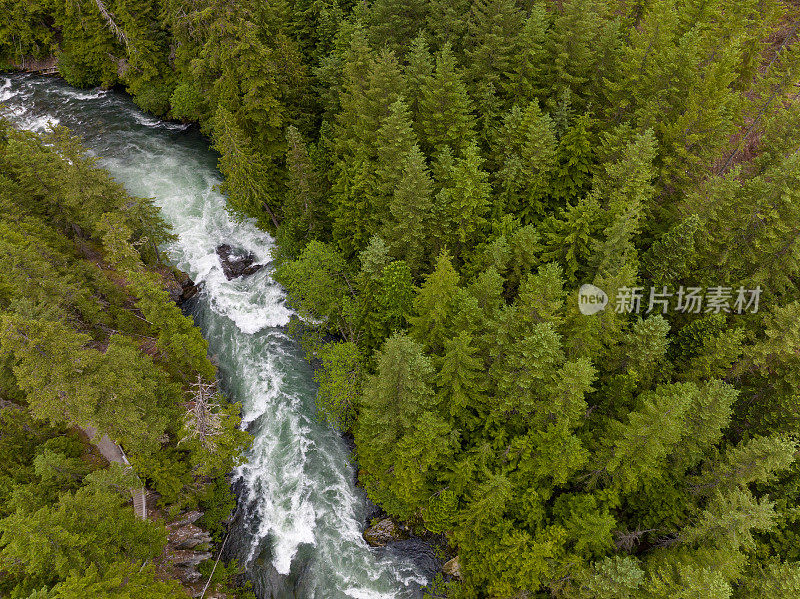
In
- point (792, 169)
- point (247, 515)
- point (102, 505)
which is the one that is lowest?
point (247, 515)

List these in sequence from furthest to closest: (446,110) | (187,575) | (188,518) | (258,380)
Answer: (258,380) → (446,110) → (188,518) → (187,575)

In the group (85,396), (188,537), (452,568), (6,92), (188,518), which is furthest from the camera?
(6,92)

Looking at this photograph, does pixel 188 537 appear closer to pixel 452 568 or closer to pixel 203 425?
pixel 203 425

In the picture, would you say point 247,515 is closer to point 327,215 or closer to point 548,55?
point 327,215

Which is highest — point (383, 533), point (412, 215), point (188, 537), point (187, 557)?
point (412, 215)

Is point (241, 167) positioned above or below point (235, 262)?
above

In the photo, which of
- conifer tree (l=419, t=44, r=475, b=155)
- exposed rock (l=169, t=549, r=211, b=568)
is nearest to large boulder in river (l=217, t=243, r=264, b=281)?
conifer tree (l=419, t=44, r=475, b=155)

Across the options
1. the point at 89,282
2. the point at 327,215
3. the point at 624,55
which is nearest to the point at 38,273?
the point at 89,282

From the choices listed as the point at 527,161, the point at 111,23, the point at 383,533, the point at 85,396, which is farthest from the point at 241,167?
the point at 111,23
